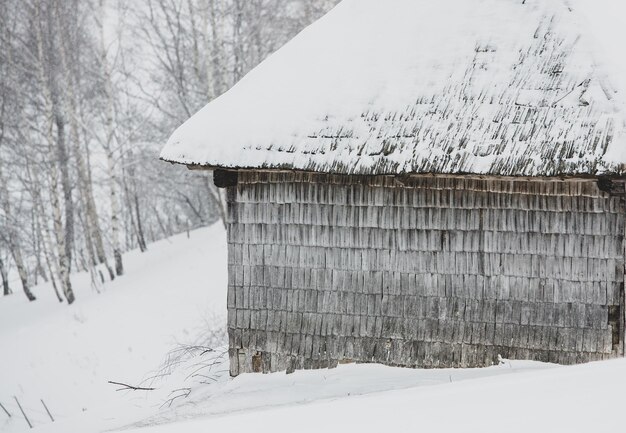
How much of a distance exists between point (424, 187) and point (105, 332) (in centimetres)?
928

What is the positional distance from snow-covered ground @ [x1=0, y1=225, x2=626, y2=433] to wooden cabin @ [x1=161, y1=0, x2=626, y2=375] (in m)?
0.53

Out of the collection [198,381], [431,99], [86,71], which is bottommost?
[198,381]

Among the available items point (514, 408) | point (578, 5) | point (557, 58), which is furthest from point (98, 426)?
point (578, 5)

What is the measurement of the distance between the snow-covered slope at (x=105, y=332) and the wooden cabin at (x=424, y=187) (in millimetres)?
4486

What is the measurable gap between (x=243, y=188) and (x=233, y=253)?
0.85 metres

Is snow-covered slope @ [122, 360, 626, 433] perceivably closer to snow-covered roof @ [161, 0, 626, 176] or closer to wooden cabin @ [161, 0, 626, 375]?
wooden cabin @ [161, 0, 626, 375]

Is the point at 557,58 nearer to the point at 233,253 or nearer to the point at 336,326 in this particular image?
the point at 336,326

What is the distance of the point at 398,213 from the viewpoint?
7426mm

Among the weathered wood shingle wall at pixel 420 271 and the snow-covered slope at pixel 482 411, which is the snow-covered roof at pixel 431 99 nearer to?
the weathered wood shingle wall at pixel 420 271

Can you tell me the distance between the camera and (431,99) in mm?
7090

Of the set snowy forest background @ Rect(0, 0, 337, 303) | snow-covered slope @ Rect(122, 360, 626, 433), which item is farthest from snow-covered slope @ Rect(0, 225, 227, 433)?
snow-covered slope @ Rect(122, 360, 626, 433)

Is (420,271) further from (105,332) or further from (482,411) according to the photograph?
(105,332)

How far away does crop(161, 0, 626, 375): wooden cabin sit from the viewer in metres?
6.62

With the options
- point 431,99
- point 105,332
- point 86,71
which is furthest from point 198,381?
point 86,71
